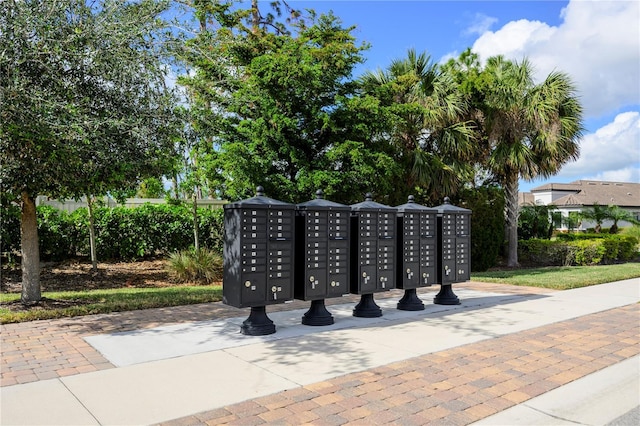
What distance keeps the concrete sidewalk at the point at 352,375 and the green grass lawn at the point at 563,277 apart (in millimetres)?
4264

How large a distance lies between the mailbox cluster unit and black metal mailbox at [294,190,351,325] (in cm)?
1

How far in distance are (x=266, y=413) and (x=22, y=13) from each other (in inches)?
227

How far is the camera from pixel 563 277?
13344 millimetres

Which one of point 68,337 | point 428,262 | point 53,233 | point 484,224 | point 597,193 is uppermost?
point 597,193

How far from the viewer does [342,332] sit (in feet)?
22.2

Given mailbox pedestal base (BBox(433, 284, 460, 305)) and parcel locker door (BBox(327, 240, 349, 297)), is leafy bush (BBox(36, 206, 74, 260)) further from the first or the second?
mailbox pedestal base (BBox(433, 284, 460, 305))

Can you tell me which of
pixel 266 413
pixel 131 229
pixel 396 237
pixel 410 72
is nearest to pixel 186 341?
pixel 266 413

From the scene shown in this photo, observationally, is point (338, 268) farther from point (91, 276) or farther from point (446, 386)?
point (91, 276)

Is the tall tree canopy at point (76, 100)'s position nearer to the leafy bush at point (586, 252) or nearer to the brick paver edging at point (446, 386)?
the brick paver edging at point (446, 386)

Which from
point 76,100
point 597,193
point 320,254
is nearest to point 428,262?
point 320,254

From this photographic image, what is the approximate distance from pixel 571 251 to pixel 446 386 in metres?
15.3

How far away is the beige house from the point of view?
41.9 m

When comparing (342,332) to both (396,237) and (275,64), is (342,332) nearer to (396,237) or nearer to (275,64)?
(396,237)

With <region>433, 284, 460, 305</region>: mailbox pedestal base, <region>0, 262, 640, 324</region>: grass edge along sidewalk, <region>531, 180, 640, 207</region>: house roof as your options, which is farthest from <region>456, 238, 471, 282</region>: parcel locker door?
<region>531, 180, 640, 207</region>: house roof
